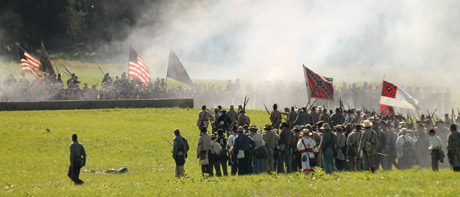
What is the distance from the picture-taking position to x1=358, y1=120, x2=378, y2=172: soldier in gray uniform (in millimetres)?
22016

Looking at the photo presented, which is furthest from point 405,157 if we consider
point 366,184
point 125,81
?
point 125,81

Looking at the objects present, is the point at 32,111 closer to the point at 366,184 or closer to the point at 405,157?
the point at 405,157

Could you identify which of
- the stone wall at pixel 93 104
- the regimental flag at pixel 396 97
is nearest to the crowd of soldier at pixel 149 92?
the stone wall at pixel 93 104

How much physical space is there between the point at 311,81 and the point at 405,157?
904cm

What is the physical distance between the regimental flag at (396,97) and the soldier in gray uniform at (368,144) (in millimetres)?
11329

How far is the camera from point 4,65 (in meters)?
73.1

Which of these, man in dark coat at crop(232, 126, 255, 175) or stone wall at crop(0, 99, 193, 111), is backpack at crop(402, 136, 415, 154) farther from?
stone wall at crop(0, 99, 193, 111)

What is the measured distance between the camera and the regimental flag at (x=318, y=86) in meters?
32.7

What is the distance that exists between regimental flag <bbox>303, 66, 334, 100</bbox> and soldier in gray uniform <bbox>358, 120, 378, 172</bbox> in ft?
34.2

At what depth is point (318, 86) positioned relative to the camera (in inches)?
1293

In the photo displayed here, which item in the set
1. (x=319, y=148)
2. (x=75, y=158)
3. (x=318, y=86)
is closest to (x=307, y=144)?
(x=319, y=148)

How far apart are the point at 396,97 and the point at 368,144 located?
12.5 m

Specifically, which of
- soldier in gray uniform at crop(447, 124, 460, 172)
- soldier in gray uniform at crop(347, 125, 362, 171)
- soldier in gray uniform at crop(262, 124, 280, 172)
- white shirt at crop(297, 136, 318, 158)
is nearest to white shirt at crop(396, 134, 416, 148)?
soldier in gray uniform at crop(347, 125, 362, 171)

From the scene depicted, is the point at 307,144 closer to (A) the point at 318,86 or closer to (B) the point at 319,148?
(B) the point at 319,148
